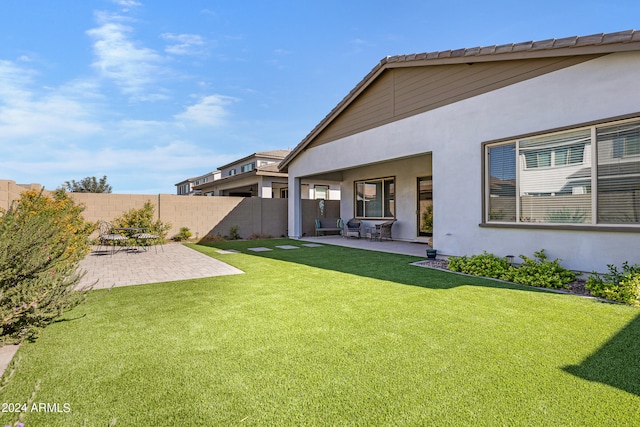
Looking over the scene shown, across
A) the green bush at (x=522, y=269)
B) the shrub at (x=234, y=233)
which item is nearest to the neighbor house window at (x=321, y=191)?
the shrub at (x=234, y=233)

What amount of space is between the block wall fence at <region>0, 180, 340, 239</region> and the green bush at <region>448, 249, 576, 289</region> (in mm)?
9794

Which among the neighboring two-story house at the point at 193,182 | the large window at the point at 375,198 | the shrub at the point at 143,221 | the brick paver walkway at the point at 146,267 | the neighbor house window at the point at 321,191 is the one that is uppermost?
the neighboring two-story house at the point at 193,182

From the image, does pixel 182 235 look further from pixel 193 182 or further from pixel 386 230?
pixel 193 182

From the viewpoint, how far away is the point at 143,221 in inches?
484

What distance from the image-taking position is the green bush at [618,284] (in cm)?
452

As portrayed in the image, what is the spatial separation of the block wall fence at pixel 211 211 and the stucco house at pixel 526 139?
268 inches

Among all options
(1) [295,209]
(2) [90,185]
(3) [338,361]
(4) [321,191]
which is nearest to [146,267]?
(3) [338,361]

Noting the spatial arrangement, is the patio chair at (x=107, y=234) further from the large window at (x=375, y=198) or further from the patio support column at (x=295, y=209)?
the large window at (x=375, y=198)

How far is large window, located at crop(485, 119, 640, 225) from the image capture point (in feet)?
17.6

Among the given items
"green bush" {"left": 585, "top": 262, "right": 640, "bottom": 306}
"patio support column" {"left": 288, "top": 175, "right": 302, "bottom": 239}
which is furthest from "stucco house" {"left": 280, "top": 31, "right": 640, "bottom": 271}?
"patio support column" {"left": 288, "top": 175, "right": 302, "bottom": 239}

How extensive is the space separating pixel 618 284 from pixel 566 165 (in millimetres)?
2323

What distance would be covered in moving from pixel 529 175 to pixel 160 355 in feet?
23.9

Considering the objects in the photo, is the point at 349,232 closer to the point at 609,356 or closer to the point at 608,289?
the point at 608,289

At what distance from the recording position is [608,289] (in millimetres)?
4840
